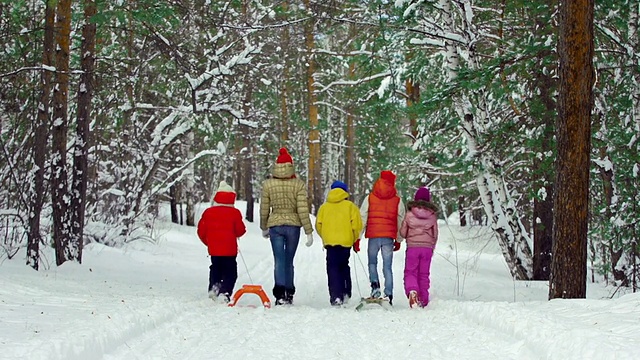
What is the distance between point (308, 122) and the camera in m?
28.5

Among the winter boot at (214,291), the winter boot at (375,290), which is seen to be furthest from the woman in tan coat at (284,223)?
the winter boot at (375,290)

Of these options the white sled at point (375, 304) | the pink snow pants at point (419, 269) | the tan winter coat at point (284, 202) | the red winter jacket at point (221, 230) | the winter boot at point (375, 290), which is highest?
the tan winter coat at point (284, 202)

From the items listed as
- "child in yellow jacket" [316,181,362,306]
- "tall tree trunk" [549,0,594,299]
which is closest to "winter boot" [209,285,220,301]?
"child in yellow jacket" [316,181,362,306]

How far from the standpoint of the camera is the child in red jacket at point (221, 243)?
31.7ft

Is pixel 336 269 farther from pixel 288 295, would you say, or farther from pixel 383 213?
pixel 383 213

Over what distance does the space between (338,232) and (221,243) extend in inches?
67.0

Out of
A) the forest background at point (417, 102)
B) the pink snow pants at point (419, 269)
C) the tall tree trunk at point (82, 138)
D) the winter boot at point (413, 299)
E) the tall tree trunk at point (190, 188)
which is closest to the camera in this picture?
the winter boot at point (413, 299)

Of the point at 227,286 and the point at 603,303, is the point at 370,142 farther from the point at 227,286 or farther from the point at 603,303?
the point at 603,303

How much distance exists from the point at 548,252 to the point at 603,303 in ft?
22.4

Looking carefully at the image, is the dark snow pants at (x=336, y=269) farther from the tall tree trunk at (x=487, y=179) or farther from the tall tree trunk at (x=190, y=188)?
the tall tree trunk at (x=190, y=188)

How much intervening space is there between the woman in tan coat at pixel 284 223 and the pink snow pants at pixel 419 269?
1438mm

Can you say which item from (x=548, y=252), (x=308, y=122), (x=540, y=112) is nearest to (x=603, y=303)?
(x=540, y=112)

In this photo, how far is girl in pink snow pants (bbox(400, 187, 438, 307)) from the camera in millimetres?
9406

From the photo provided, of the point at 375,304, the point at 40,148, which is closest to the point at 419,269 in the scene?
the point at 375,304
